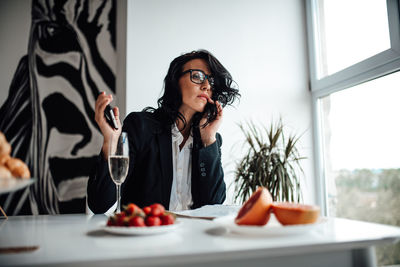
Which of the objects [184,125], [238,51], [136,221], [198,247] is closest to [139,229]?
[136,221]

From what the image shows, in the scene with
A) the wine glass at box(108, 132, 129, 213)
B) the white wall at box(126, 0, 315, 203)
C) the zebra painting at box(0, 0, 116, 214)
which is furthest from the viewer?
the white wall at box(126, 0, 315, 203)

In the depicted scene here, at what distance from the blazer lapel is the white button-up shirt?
0.24 ft

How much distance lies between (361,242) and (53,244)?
642 mm

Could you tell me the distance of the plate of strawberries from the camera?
73 cm

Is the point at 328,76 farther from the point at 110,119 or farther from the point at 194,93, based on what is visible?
the point at 110,119

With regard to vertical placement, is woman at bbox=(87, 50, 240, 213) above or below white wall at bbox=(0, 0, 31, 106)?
below

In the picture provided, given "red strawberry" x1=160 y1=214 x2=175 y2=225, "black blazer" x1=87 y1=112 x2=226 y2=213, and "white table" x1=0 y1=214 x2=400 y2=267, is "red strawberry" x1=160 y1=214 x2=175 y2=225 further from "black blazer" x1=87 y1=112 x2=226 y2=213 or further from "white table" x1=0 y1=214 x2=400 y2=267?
"black blazer" x1=87 y1=112 x2=226 y2=213

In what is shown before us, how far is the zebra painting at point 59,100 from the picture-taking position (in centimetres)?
264

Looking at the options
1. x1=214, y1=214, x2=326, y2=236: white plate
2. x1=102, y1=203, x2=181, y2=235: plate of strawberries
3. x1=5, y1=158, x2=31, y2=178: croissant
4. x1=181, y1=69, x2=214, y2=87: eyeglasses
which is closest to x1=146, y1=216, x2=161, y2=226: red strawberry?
x1=102, y1=203, x2=181, y2=235: plate of strawberries

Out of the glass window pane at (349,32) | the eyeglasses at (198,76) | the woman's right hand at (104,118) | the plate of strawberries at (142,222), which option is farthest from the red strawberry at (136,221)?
the glass window pane at (349,32)

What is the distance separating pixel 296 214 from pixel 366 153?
6.80 ft

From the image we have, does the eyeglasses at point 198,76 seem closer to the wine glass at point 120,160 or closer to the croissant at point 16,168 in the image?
the wine glass at point 120,160

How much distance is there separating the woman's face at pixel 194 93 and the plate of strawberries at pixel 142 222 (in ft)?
4.15

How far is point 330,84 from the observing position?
294cm
